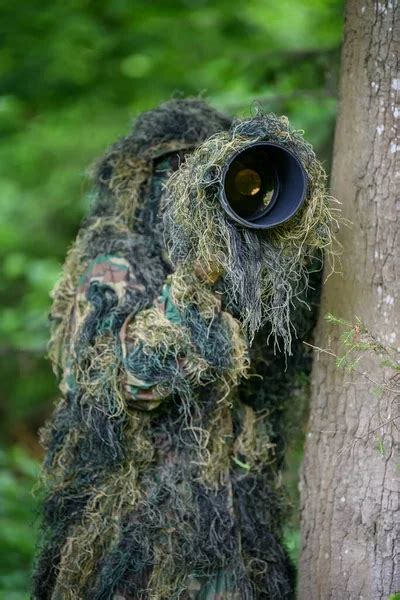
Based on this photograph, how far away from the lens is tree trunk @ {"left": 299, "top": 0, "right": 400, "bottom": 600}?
9.96 feet

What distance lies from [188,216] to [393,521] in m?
1.41

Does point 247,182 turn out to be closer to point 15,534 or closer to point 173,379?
point 173,379

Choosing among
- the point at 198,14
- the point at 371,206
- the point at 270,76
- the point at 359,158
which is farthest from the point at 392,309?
the point at 198,14

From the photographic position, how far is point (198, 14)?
5227 mm

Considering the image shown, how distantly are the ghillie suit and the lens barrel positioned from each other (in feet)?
0.16

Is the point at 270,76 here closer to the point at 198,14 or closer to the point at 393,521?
the point at 198,14

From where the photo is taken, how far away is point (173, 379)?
2992mm

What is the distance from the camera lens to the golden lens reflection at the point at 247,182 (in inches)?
114

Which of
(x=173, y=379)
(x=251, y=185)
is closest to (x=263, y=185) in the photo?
(x=251, y=185)

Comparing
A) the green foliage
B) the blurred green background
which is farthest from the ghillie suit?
the green foliage

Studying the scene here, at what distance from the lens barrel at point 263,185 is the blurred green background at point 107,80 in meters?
1.33

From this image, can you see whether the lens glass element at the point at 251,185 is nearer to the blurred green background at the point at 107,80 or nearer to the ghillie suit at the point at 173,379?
the ghillie suit at the point at 173,379

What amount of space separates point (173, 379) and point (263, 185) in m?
0.81

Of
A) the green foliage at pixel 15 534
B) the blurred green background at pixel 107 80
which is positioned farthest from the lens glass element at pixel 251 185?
the green foliage at pixel 15 534
